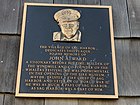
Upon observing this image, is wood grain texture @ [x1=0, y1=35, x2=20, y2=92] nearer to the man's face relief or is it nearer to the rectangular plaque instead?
the rectangular plaque

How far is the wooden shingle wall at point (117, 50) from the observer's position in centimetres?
244

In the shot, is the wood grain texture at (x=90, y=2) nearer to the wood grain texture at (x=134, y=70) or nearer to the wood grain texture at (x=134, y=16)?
the wood grain texture at (x=134, y=16)

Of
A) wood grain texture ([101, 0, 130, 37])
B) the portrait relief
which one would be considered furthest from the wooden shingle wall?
the portrait relief

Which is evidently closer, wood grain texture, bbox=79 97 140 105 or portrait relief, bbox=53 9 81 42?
wood grain texture, bbox=79 97 140 105

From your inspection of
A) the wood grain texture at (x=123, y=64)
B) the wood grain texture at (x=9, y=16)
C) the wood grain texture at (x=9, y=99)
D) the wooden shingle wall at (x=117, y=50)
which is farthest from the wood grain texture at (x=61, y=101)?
the wood grain texture at (x=9, y=16)

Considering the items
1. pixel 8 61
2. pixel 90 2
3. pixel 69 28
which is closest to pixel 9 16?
pixel 8 61

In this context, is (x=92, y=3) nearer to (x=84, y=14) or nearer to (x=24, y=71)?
(x=84, y=14)

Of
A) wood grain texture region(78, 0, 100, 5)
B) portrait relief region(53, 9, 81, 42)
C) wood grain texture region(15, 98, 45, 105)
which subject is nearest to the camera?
wood grain texture region(15, 98, 45, 105)

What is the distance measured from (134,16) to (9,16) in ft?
3.63

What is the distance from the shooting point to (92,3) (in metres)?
2.92

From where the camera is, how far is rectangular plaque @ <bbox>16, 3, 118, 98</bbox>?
2.42 meters

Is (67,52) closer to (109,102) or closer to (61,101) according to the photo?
(61,101)

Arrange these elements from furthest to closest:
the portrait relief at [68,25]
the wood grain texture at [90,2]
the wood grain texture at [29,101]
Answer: the wood grain texture at [90,2] < the portrait relief at [68,25] < the wood grain texture at [29,101]

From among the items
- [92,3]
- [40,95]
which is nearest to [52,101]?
[40,95]
